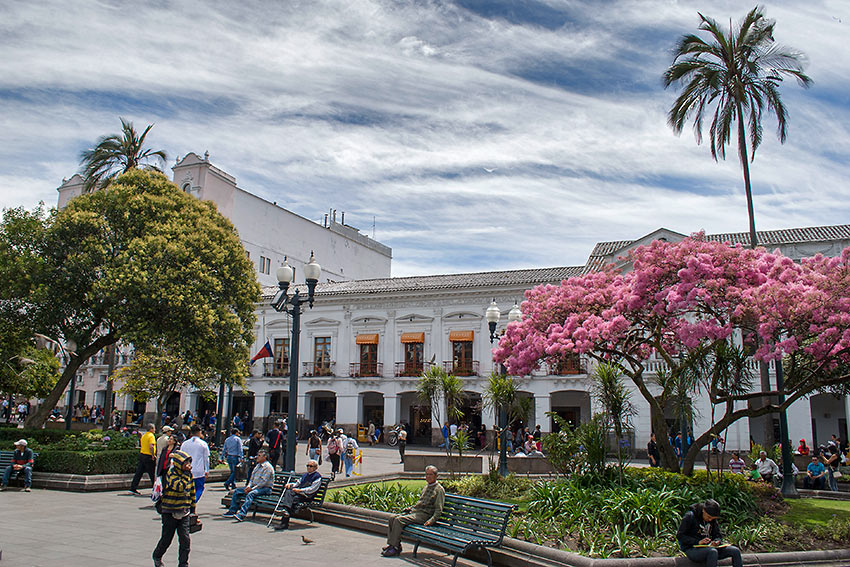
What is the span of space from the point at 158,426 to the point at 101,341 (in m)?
8.28

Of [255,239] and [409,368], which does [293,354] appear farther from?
[255,239]

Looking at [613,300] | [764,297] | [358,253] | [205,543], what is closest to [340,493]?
[205,543]

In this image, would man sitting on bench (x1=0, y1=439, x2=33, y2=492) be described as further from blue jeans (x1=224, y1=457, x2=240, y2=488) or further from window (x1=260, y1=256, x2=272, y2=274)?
window (x1=260, y1=256, x2=272, y2=274)

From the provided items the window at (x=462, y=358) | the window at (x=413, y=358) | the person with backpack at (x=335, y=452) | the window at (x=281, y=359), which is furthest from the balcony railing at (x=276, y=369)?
the person with backpack at (x=335, y=452)

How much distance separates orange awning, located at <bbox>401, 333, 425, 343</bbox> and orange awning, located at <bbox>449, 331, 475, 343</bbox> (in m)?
1.69

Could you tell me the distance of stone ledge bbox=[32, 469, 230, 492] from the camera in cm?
1548

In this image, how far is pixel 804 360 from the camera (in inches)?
529

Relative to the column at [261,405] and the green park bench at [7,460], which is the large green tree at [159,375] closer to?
the green park bench at [7,460]

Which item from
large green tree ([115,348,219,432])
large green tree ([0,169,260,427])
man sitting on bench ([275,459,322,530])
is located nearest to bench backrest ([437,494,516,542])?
man sitting on bench ([275,459,322,530])

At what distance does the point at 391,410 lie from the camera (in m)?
37.4

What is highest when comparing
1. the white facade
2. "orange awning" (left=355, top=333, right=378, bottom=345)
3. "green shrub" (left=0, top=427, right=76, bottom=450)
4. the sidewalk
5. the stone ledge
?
the white facade

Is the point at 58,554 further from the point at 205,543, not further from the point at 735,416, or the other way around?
the point at 735,416

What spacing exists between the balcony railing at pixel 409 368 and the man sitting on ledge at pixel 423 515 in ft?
87.5

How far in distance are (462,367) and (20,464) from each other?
23.7 meters
